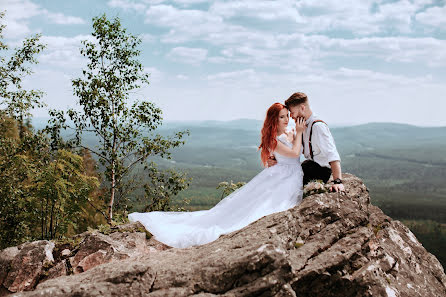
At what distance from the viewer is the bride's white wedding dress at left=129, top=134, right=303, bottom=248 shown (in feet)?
28.6

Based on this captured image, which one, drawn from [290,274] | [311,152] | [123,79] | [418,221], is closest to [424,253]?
[311,152]

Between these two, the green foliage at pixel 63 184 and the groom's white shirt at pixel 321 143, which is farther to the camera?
the green foliage at pixel 63 184

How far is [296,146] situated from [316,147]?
21.5 inches

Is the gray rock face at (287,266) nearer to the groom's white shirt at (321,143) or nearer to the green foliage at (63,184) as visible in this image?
the groom's white shirt at (321,143)

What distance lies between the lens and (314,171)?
9.35m

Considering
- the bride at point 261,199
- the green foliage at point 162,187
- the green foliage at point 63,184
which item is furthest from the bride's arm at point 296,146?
the green foliage at point 162,187

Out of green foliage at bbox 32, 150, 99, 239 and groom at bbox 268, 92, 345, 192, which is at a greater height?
groom at bbox 268, 92, 345, 192

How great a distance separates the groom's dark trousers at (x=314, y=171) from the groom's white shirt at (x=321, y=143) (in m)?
0.12

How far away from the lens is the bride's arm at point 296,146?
29.5 ft

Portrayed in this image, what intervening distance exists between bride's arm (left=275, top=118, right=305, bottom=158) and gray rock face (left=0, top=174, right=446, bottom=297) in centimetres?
126

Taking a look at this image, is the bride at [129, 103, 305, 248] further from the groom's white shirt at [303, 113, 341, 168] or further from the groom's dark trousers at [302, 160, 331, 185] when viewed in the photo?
the groom's white shirt at [303, 113, 341, 168]

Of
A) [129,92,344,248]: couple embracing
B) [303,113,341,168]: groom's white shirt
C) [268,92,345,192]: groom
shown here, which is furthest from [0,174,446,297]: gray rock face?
[303,113,341,168]: groom's white shirt

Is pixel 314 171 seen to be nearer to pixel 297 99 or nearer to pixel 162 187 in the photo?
pixel 297 99

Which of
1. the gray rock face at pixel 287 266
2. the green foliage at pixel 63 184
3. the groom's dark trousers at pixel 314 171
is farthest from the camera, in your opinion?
the green foliage at pixel 63 184
